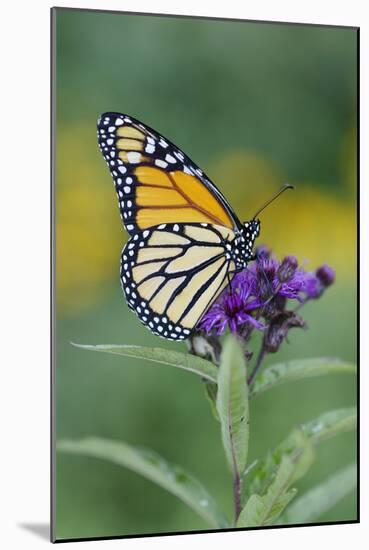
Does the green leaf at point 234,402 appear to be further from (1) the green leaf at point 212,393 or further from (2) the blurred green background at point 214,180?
(2) the blurred green background at point 214,180

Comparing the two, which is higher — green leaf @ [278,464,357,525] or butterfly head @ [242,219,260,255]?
butterfly head @ [242,219,260,255]

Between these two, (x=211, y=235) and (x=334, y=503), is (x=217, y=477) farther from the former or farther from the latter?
(x=211, y=235)

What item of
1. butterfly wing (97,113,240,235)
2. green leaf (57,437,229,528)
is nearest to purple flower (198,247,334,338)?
butterfly wing (97,113,240,235)

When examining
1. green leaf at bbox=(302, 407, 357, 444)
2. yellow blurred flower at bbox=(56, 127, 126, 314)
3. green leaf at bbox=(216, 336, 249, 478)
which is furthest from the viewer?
yellow blurred flower at bbox=(56, 127, 126, 314)

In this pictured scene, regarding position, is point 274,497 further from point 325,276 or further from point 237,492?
point 325,276

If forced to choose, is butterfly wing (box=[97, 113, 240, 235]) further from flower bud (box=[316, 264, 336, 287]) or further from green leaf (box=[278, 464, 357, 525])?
green leaf (box=[278, 464, 357, 525])

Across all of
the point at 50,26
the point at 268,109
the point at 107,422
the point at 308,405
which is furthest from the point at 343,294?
the point at 50,26

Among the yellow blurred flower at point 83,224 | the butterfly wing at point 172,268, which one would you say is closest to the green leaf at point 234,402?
the butterfly wing at point 172,268
